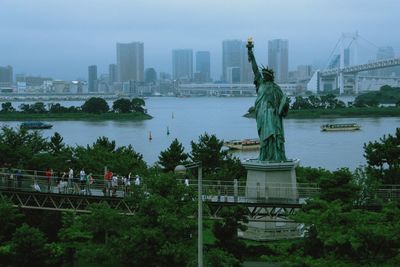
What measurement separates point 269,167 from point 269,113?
1.05 metres

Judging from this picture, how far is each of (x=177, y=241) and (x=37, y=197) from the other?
10.4 feet

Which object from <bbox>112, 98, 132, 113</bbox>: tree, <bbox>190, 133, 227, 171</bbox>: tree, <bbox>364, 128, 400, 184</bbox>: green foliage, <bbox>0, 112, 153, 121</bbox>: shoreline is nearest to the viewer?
<bbox>364, 128, 400, 184</bbox>: green foliage

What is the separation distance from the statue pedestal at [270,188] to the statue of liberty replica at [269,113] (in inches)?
11.2

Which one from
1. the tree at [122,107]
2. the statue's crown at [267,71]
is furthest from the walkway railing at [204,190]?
the tree at [122,107]

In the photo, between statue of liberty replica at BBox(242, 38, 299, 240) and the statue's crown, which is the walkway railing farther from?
the statue's crown

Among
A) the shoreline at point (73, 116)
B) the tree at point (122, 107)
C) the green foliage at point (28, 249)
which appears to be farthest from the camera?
the tree at point (122, 107)

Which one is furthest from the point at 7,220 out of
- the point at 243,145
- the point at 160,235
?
the point at 243,145

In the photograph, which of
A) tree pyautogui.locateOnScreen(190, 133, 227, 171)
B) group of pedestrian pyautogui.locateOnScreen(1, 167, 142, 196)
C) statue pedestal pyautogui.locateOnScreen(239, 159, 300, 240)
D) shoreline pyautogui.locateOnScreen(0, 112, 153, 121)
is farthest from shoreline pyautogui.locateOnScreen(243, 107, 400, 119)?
group of pedestrian pyautogui.locateOnScreen(1, 167, 142, 196)

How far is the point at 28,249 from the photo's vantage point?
28.1ft

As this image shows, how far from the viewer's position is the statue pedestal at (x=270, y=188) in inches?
414

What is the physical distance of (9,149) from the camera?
14.4m

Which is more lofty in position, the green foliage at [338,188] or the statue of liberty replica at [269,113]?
the statue of liberty replica at [269,113]

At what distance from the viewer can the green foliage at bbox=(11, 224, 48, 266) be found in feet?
28.0

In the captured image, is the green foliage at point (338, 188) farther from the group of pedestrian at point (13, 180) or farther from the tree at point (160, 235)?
the group of pedestrian at point (13, 180)
